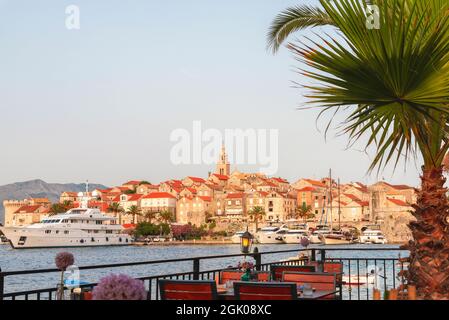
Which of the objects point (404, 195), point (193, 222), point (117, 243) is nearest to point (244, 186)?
point (193, 222)

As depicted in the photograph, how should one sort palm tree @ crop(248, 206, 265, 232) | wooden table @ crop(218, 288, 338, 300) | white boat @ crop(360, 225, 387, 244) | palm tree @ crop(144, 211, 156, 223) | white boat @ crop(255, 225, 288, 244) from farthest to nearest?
palm tree @ crop(144, 211, 156, 223) → palm tree @ crop(248, 206, 265, 232) → white boat @ crop(255, 225, 288, 244) → white boat @ crop(360, 225, 387, 244) → wooden table @ crop(218, 288, 338, 300)

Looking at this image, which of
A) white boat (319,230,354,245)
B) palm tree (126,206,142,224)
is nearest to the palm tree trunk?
white boat (319,230,354,245)

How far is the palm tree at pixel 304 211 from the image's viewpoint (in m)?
133

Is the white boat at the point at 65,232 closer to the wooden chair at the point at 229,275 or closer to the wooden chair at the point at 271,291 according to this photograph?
the wooden chair at the point at 229,275

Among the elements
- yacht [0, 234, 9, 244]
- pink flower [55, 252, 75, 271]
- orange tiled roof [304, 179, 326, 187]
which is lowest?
yacht [0, 234, 9, 244]

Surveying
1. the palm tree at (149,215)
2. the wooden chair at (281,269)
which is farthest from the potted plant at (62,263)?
the palm tree at (149,215)

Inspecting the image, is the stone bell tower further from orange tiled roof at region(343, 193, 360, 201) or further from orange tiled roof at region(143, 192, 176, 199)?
orange tiled roof at region(343, 193, 360, 201)

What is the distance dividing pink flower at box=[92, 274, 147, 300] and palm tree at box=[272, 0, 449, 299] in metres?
2.94

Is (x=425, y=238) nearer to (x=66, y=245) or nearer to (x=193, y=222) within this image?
(x=66, y=245)

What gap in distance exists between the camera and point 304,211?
132125 mm

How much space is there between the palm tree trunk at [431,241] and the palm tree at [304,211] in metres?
127

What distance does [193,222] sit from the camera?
13562 centimetres

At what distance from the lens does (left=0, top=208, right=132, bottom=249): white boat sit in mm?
92188
